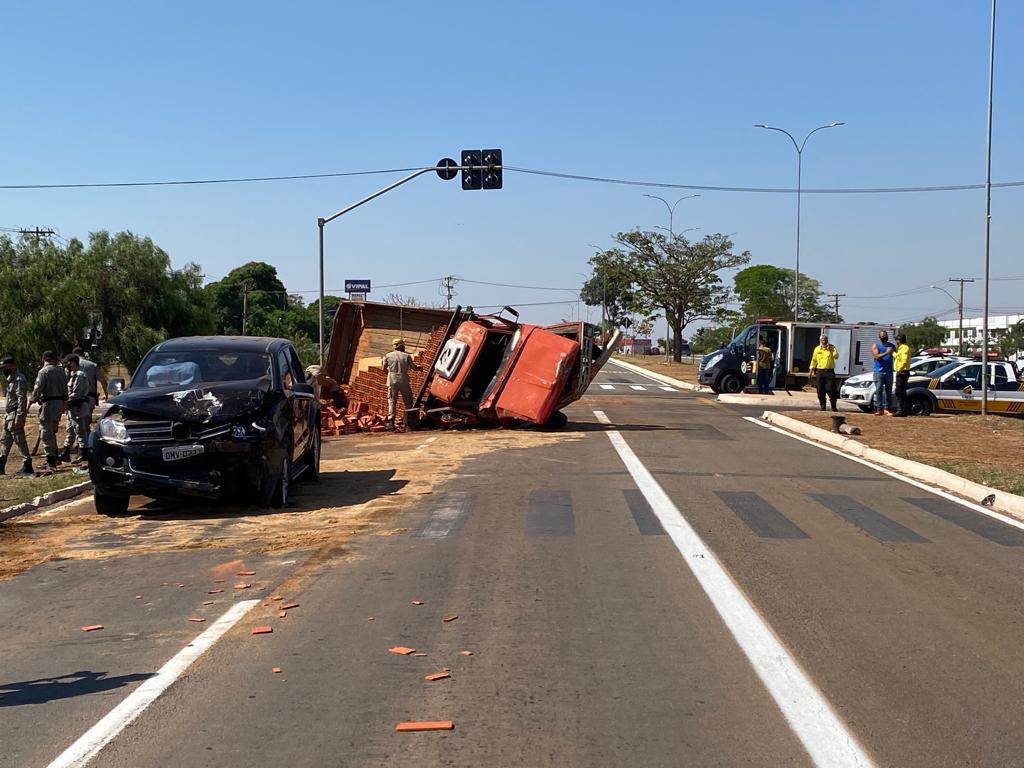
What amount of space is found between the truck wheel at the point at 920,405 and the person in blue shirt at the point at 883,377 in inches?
26.9

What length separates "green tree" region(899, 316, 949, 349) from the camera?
109 m

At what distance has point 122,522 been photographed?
35.6 ft

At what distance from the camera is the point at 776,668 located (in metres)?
5.68

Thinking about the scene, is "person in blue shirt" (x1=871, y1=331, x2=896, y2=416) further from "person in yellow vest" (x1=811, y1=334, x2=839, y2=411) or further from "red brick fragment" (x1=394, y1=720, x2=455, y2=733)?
"red brick fragment" (x1=394, y1=720, x2=455, y2=733)

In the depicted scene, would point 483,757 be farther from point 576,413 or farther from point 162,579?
point 576,413

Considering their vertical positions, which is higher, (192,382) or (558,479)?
(192,382)

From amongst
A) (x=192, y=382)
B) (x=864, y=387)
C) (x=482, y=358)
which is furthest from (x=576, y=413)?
(x=192, y=382)

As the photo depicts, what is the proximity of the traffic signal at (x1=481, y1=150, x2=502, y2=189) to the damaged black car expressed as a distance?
50.7 ft

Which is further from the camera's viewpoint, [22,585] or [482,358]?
[482,358]

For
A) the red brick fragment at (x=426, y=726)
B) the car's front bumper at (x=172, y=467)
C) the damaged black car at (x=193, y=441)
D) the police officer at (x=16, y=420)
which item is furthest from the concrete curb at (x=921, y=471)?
the police officer at (x=16, y=420)

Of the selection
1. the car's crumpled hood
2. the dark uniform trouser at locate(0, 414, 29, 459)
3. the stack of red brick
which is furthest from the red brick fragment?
the stack of red brick

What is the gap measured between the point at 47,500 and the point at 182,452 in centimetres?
288

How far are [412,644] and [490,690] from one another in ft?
3.03

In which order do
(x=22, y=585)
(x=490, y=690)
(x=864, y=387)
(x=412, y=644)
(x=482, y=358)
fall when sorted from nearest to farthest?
(x=490, y=690) < (x=412, y=644) < (x=22, y=585) < (x=482, y=358) < (x=864, y=387)
